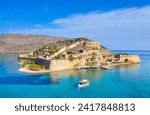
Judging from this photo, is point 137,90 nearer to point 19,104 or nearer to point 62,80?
point 62,80

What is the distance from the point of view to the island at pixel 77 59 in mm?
16375

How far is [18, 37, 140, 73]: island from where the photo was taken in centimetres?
1638

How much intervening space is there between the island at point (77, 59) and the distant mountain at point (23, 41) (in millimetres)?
29843

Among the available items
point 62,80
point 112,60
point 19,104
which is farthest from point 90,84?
point 112,60

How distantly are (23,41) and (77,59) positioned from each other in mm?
41014

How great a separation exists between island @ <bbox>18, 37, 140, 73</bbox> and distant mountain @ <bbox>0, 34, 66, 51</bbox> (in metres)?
29.8

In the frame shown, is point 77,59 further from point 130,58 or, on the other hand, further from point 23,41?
point 23,41

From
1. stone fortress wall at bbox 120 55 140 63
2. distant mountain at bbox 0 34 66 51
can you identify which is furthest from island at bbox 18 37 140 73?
distant mountain at bbox 0 34 66 51

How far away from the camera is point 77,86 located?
10.7 m

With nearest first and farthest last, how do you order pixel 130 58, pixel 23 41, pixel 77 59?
1. pixel 77 59
2. pixel 130 58
3. pixel 23 41

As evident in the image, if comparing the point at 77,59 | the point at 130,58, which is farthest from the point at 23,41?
the point at 77,59

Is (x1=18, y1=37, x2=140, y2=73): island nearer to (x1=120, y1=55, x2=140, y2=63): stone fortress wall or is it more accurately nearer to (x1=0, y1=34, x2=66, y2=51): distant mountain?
(x1=120, y1=55, x2=140, y2=63): stone fortress wall

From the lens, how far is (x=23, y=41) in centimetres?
5778

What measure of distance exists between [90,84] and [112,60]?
9.08m
